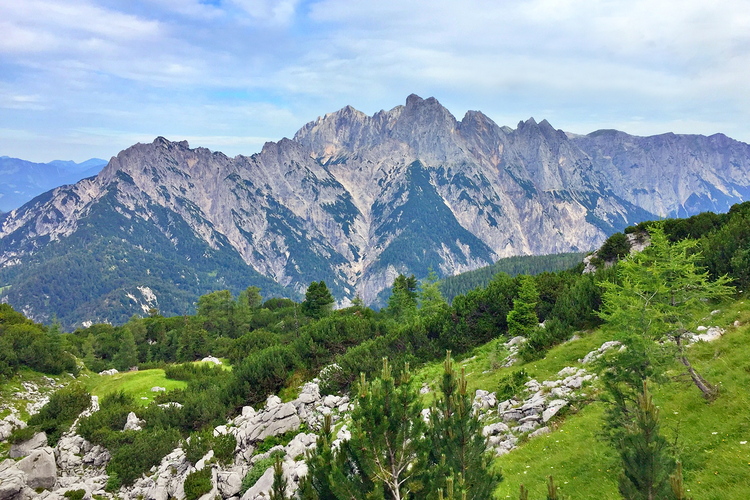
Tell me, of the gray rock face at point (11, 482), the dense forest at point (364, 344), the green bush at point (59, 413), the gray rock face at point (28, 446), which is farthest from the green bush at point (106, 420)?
the gray rock face at point (11, 482)

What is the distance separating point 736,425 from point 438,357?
23810 millimetres

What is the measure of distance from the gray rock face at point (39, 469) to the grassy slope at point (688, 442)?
2653 centimetres

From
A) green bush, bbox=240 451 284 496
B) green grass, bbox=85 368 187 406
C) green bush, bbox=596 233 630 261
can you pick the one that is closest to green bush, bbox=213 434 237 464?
green bush, bbox=240 451 284 496

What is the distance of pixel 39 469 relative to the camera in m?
25.5

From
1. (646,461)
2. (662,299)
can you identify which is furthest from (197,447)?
(662,299)

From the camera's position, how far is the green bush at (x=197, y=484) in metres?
20.2

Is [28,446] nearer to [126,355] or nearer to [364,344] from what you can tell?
[364,344]

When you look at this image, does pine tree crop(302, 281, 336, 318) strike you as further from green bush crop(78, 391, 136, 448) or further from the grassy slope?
the grassy slope

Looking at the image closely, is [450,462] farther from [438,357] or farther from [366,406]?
[438,357]

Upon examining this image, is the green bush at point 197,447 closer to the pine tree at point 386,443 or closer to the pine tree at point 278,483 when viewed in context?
the pine tree at point 278,483

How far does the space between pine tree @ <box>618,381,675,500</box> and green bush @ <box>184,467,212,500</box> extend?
19277 mm

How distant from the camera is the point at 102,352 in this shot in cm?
7706

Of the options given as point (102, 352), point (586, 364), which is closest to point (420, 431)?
point (586, 364)

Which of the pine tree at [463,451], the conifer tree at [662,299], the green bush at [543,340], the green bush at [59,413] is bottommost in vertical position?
the green bush at [59,413]
